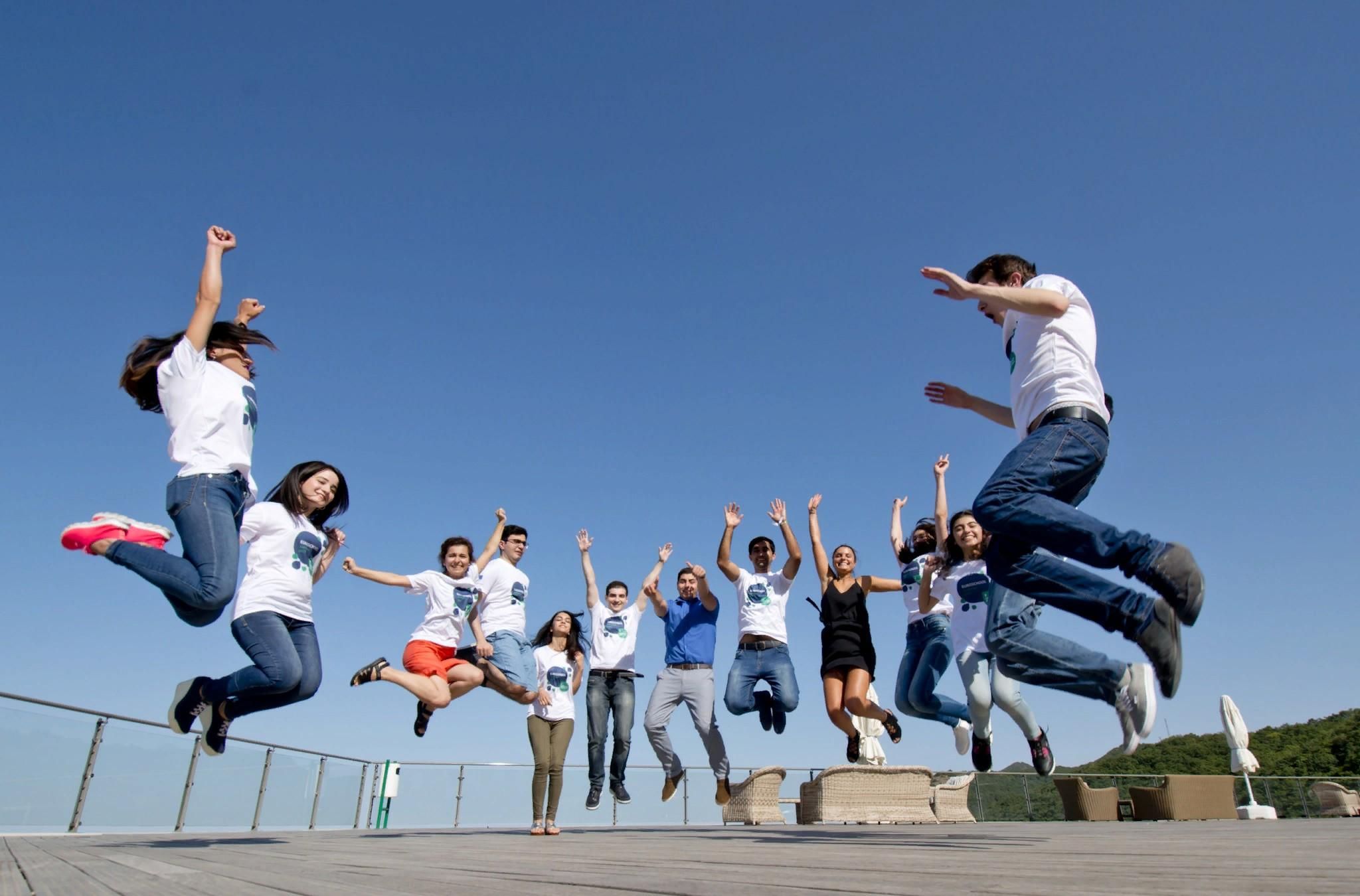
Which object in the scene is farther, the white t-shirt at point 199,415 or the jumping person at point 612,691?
the jumping person at point 612,691

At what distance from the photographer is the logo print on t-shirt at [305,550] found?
13.5ft

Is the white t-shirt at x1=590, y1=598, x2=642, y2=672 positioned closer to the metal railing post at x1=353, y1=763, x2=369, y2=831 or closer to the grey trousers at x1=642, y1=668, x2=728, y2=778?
the grey trousers at x1=642, y1=668, x2=728, y2=778

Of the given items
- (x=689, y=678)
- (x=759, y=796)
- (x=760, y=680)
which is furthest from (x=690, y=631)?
(x=759, y=796)

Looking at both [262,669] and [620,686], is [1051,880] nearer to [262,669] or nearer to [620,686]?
[262,669]

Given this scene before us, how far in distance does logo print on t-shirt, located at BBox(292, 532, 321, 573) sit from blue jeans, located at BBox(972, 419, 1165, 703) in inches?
129

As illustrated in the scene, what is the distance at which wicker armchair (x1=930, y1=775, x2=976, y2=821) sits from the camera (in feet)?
36.3

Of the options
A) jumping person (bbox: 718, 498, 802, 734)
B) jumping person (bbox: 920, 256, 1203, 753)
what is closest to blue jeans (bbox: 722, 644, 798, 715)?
jumping person (bbox: 718, 498, 802, 734)

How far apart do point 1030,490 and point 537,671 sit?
5.25 meters

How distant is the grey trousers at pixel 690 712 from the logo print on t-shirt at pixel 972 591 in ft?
8.26

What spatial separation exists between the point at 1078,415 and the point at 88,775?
333 inches

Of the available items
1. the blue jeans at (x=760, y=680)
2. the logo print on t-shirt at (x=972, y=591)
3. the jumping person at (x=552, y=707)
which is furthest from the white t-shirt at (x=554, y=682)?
the logo print on t-shirt at (x=972, y=591)

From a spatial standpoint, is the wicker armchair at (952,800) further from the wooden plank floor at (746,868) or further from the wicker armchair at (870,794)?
the wooden plank floor at (746,868)

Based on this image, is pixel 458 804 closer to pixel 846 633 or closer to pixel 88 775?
pixel 88 775

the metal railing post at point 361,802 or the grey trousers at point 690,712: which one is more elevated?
the grey trousers at point 690,712
